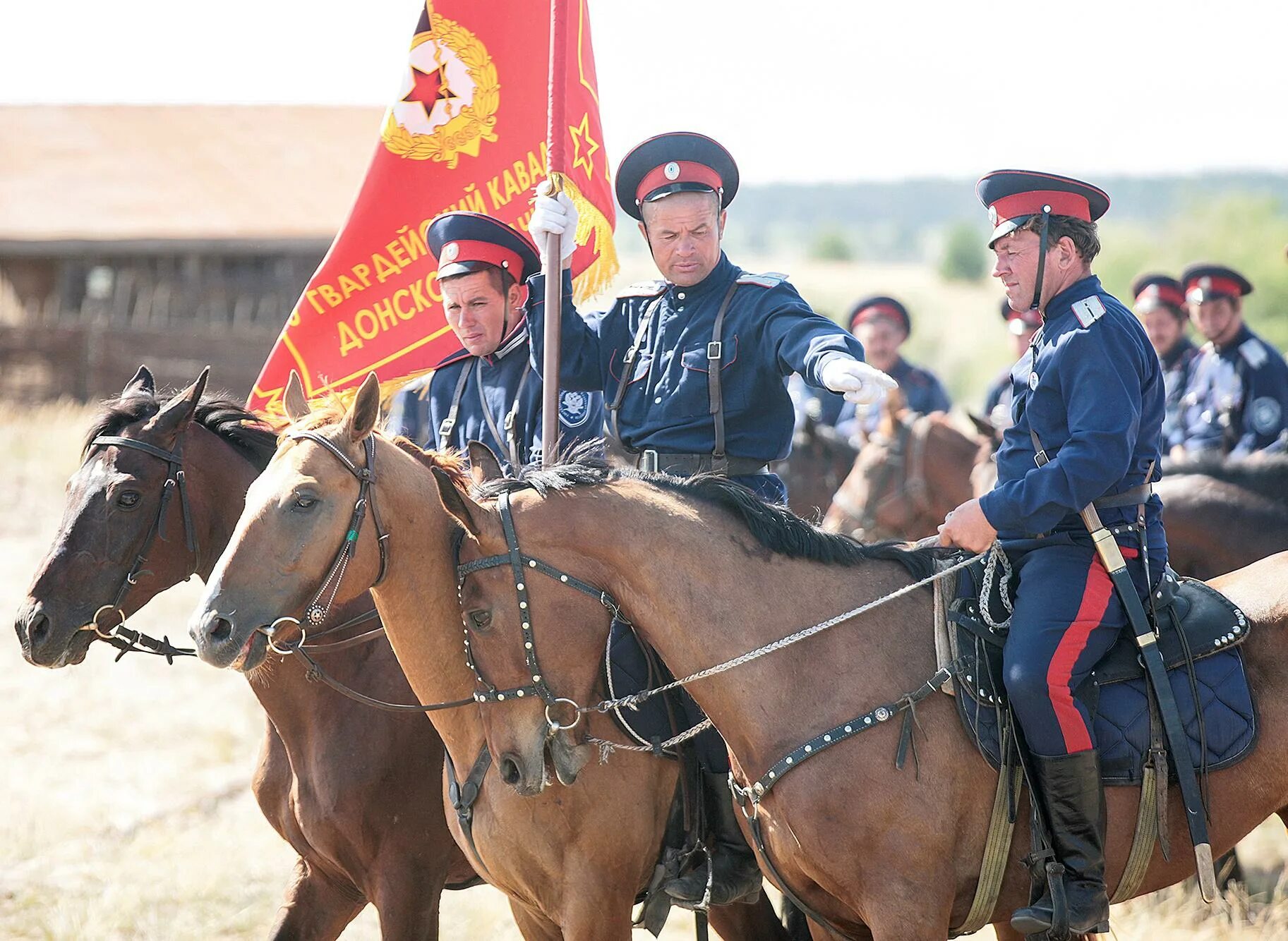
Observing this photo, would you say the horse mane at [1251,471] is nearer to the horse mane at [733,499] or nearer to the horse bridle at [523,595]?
the horse mane at [733,499]

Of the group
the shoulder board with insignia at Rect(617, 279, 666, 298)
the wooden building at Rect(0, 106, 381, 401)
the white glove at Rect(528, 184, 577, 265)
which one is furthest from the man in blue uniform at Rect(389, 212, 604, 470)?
the wooden building at Rect(0, 106, 381, 401)

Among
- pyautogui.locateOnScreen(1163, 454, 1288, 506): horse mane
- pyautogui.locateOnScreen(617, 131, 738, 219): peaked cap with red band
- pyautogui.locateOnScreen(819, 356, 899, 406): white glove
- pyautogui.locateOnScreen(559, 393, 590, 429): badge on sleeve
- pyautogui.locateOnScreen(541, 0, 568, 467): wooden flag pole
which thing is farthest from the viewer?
pyautogui.locateOnScreen(1163, 454, 1288, 506): horse mane

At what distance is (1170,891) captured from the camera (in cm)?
675

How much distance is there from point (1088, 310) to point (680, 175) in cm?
154

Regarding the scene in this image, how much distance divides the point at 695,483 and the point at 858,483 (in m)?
7.37

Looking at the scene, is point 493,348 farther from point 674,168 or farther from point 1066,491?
point 1066,491

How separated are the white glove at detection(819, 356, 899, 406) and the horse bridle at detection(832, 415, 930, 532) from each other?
7.38 meters

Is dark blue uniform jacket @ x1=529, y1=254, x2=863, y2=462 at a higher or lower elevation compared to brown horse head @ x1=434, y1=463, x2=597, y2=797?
higher

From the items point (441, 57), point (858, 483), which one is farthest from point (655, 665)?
point (858, 483)

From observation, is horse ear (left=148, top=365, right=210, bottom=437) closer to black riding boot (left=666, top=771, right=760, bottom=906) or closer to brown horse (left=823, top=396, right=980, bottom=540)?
black riding boot (left=666, top=771, right=760, bottom=906)

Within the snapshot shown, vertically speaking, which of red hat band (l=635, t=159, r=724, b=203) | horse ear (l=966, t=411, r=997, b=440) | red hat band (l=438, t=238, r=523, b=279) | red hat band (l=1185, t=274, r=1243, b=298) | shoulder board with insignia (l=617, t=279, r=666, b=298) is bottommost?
horse ear (l=966, t=411, r=997, b=440)

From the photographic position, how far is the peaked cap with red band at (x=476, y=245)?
534cm

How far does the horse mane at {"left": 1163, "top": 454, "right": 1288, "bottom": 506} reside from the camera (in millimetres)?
7660

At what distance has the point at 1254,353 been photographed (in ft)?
29.6
